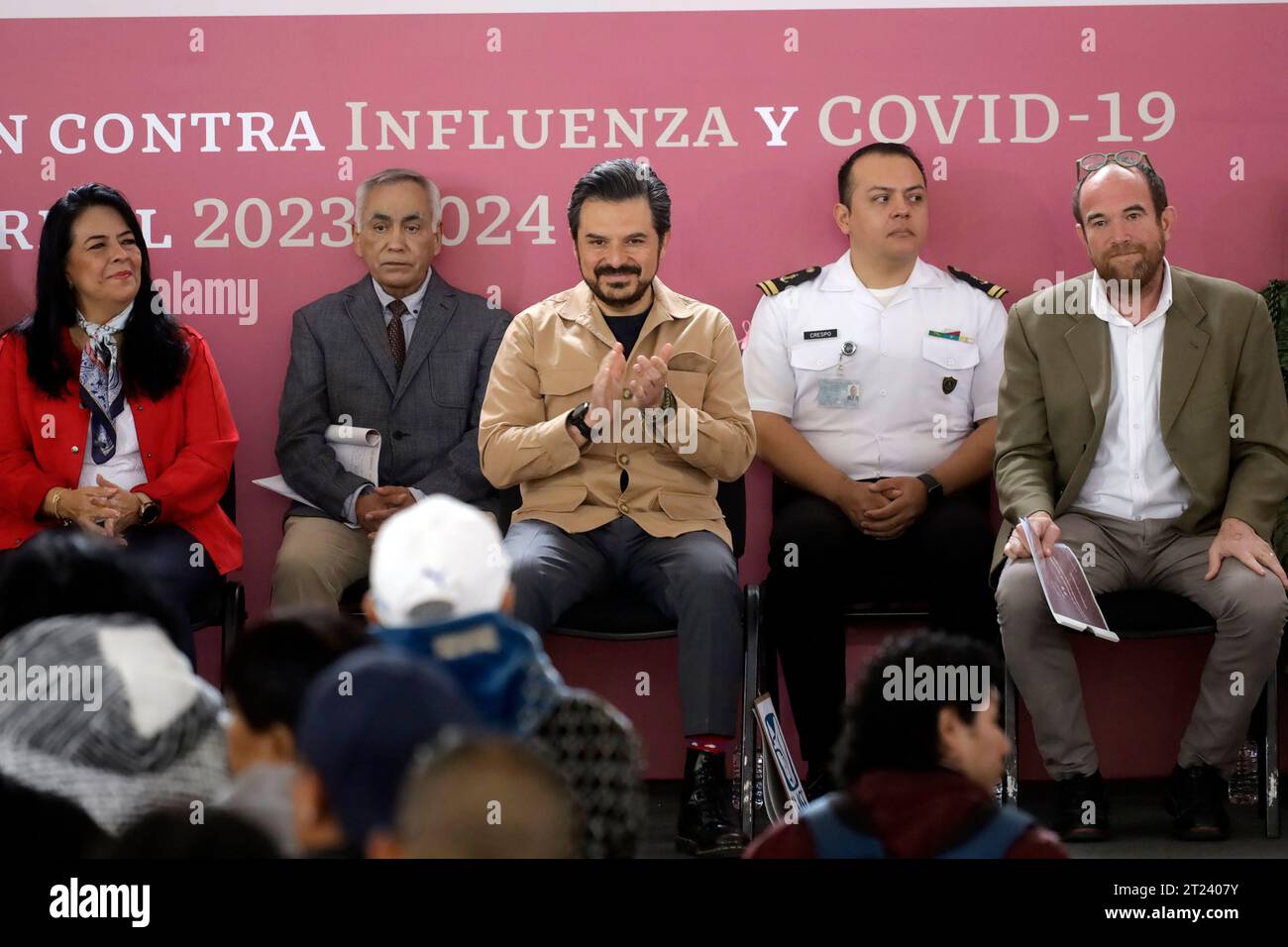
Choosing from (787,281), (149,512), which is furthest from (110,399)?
(787,281)

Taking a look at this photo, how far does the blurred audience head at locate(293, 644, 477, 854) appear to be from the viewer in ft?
4.99

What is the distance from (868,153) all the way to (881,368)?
551 millimetres

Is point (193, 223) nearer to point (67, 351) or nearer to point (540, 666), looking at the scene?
point (67, 351)

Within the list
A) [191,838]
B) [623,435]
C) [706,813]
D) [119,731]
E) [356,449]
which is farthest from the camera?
[356,449]

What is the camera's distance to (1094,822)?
335 centimetres

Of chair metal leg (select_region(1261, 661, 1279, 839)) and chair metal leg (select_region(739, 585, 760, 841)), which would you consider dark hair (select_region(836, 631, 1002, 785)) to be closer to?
chair metal leg (select_region(739, 585, 760, 841))

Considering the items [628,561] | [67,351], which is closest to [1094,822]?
[628,561]

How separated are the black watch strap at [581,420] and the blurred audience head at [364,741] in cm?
196

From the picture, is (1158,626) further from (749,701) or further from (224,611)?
(224,611)

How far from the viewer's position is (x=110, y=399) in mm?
3775

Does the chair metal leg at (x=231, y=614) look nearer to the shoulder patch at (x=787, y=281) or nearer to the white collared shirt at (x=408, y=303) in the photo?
the white collared shirt at (x=408, y=303)

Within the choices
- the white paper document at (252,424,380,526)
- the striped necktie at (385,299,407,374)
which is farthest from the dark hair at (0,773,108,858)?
the striped necktie at (385,299,407,374)

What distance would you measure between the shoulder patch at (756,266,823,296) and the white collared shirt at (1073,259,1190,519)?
757 millimetres

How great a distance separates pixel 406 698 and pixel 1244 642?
2494 millimetres
